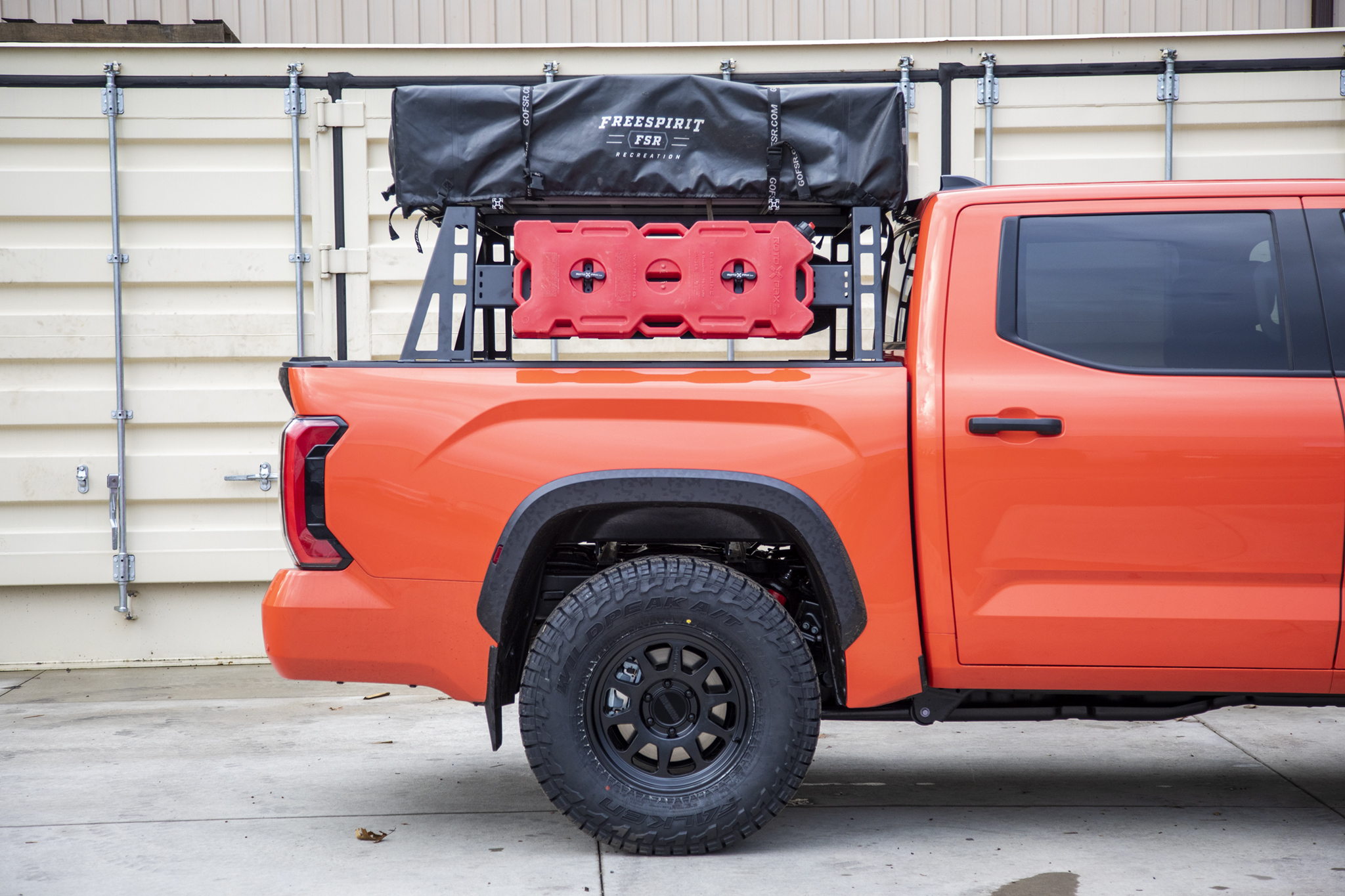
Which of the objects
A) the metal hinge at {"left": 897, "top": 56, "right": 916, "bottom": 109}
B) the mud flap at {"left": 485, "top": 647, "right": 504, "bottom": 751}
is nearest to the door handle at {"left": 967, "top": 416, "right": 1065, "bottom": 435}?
the mud flap at {"left": 485, "top": 647, "right": 504, "bottom": 751}

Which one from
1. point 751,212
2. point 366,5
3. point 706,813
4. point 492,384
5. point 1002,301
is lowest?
point 706,813

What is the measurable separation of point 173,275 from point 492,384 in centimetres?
370

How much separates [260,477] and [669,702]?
144 inches

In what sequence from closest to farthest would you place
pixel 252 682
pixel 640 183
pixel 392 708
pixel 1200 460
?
1. pixel 1200 460
2. pixel 640 183
3. pixel 392 708
4. pixel 252 682

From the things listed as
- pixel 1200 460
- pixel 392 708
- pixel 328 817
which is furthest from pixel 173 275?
pixel 1200 460

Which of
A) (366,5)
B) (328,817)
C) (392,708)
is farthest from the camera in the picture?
(366,5)

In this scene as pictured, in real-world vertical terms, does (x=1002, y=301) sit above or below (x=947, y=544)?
above

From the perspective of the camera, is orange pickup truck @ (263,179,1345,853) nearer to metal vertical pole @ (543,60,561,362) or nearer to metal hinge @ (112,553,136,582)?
metal vertical pole @ (543,60,561,362)

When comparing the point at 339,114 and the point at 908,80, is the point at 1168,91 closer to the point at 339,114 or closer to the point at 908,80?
the point at 908,80

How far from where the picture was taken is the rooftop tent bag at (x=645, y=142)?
11.4ft

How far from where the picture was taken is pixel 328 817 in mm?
3748

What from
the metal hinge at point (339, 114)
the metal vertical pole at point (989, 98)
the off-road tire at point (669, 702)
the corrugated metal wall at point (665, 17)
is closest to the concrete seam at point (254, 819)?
the off-road tire at point (669, 702)

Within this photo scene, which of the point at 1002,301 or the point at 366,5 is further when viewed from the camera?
the point at 366,5

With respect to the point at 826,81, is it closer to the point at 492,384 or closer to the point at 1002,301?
the point at 1002,301
